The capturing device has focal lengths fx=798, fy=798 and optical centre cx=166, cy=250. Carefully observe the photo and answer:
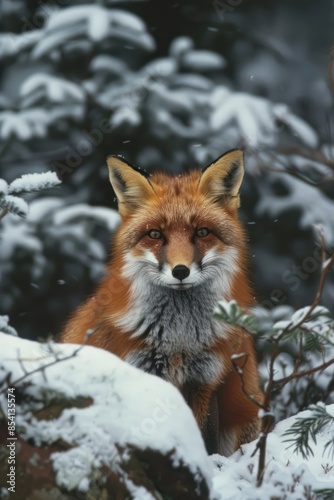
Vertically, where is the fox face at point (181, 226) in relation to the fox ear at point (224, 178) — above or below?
below

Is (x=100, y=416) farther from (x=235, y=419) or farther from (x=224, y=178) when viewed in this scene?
(x=224, y=178)

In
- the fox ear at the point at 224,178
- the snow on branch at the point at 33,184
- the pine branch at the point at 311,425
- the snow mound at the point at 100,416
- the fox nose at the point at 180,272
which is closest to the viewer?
the snow mound at the point at 100,416

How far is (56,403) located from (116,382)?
25 cm

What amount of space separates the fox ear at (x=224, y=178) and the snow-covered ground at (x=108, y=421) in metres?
1.31

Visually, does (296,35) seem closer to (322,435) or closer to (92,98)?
(92,98)

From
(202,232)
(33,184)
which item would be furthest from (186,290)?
(33,184)

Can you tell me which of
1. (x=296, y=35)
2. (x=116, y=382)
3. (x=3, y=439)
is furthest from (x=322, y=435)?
(x=296, y=35)

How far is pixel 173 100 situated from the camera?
8.28m

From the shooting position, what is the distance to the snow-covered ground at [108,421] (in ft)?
9.87

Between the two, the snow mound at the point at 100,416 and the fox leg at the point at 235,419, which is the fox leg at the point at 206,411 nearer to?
the fox leg at the point at 235,419

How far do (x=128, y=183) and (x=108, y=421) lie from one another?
→ 1643mm

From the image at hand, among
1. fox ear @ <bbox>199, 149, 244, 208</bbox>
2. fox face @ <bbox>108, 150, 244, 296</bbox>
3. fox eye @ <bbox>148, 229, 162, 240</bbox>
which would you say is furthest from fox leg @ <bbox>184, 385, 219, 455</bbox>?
fox ear @ <bbox>199, 149, 244, 208</bbox>

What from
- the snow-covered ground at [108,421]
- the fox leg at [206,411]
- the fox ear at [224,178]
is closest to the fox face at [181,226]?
the fox ear at [224,178]

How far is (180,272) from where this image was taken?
3850mm
